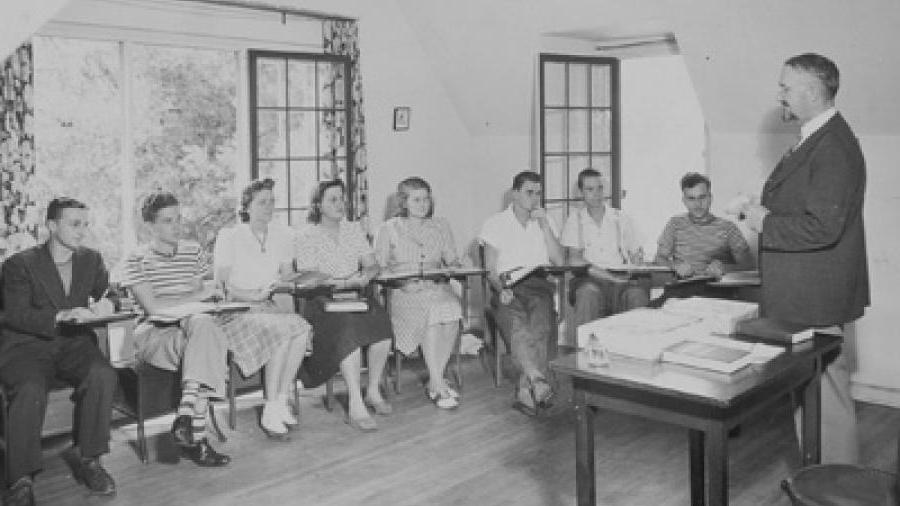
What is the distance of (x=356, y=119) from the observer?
20.2ft

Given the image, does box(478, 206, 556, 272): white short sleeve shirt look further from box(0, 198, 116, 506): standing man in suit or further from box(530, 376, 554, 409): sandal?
box(0, 198, 116, 506): standing man in suit

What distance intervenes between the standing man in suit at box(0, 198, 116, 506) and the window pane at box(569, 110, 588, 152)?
3.56m

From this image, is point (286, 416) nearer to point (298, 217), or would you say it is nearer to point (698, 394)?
point (298, 217)

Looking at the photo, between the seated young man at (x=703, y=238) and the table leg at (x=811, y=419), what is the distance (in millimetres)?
2099

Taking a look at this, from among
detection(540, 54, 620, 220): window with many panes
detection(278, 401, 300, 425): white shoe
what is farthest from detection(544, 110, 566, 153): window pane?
detection(278, 401, 300, 425): white shoe

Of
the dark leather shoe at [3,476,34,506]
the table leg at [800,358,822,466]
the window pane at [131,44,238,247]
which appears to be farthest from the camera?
the window pane at [131,44,238,247]

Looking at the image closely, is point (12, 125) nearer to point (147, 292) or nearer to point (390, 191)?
point (147, 292)

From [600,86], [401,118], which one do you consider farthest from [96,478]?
[600,86]

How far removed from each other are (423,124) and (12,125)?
9.65 feet

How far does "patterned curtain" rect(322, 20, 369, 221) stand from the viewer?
20.0 feet

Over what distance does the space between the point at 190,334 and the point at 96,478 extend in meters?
0.77

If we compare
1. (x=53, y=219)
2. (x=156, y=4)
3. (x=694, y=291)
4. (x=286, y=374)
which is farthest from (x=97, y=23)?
(x=694, y=291)

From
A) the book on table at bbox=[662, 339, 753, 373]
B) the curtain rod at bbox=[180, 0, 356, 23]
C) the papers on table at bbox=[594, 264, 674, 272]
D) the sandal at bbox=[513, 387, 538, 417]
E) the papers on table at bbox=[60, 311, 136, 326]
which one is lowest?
the sandal at bbox=[513, 387, 538, 417]

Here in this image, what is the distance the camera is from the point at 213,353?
4.29 m
